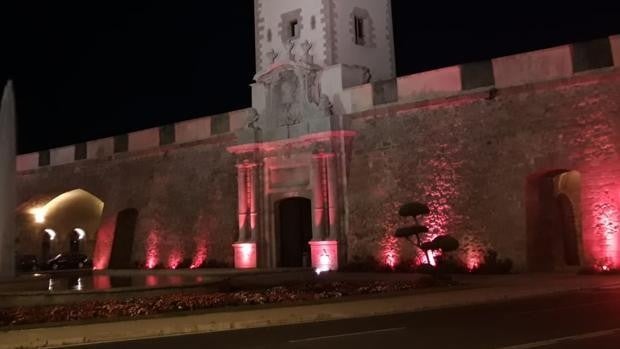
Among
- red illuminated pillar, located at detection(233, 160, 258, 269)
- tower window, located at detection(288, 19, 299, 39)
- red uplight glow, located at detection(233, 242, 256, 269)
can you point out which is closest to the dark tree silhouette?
red uplight glow, located at detection(233, 242, 256, 269)

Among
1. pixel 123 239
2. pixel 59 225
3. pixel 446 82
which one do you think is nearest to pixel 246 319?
pixel 446 82

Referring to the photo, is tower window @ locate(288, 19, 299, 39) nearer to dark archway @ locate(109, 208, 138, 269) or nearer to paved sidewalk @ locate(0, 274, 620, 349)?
dark archway @ locate(109, 208, 138, 269)

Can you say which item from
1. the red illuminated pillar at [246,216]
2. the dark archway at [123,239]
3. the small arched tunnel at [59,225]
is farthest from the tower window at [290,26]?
the small arched tunnel at [59,225]

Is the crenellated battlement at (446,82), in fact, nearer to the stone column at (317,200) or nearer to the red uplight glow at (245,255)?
the stone column at (317,200)

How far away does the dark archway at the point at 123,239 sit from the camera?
33812 mm

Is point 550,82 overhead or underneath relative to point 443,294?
overhead

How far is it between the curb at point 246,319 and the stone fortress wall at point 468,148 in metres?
6.33

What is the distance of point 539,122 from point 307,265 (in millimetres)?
10765

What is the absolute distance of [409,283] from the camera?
55.7 ft

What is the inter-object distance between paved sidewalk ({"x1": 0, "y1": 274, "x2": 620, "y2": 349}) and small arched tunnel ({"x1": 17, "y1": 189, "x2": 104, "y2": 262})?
92.5 ft

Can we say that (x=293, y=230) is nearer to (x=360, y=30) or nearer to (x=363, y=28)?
(x=360, y=30)

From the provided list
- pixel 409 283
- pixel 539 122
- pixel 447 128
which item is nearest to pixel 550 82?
pixel 539 122

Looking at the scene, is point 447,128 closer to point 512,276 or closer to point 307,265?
point 512,276

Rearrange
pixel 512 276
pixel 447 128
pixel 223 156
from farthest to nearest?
1. pixel 223 156
2. pixel 447 128
3. pixel 512 276
